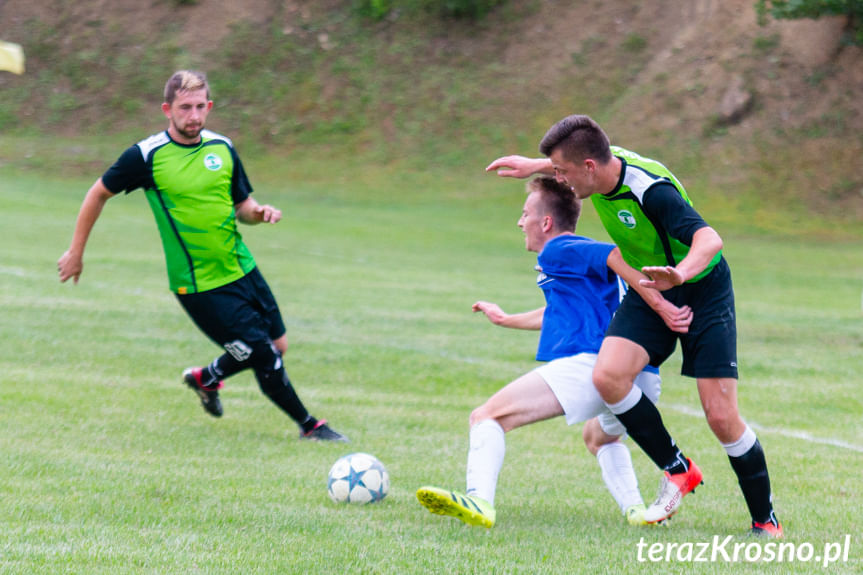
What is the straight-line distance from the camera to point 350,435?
23.7 feet

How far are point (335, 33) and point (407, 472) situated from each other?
132ft

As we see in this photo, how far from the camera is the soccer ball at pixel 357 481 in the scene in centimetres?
526

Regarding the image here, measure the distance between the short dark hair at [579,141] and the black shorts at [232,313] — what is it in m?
2.78

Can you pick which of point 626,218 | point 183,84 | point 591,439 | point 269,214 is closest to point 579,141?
point 626,218

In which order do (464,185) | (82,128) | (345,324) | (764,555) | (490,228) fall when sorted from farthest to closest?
(82,128) → (464,185) → (490,228) → (345,324) → (764,555)

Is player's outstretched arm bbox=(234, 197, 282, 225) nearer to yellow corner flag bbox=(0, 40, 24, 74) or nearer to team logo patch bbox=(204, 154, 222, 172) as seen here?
team logo patch bbox=(204, 154, 222, 172)

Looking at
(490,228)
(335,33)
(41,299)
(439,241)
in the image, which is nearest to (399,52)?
(335,33)

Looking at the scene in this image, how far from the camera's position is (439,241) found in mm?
25547

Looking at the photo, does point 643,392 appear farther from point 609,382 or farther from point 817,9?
point 817,9

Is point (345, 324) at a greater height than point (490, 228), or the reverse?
point (345, 324)

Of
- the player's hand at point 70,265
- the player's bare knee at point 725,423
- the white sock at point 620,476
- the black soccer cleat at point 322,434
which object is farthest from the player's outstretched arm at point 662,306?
the player's hand at point 70,265

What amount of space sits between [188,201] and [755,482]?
3866 millimetres

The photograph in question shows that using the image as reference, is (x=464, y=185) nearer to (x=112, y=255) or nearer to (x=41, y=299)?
(x=112, y=255)

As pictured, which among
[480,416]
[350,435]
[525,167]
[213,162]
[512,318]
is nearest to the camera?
[480,416]
